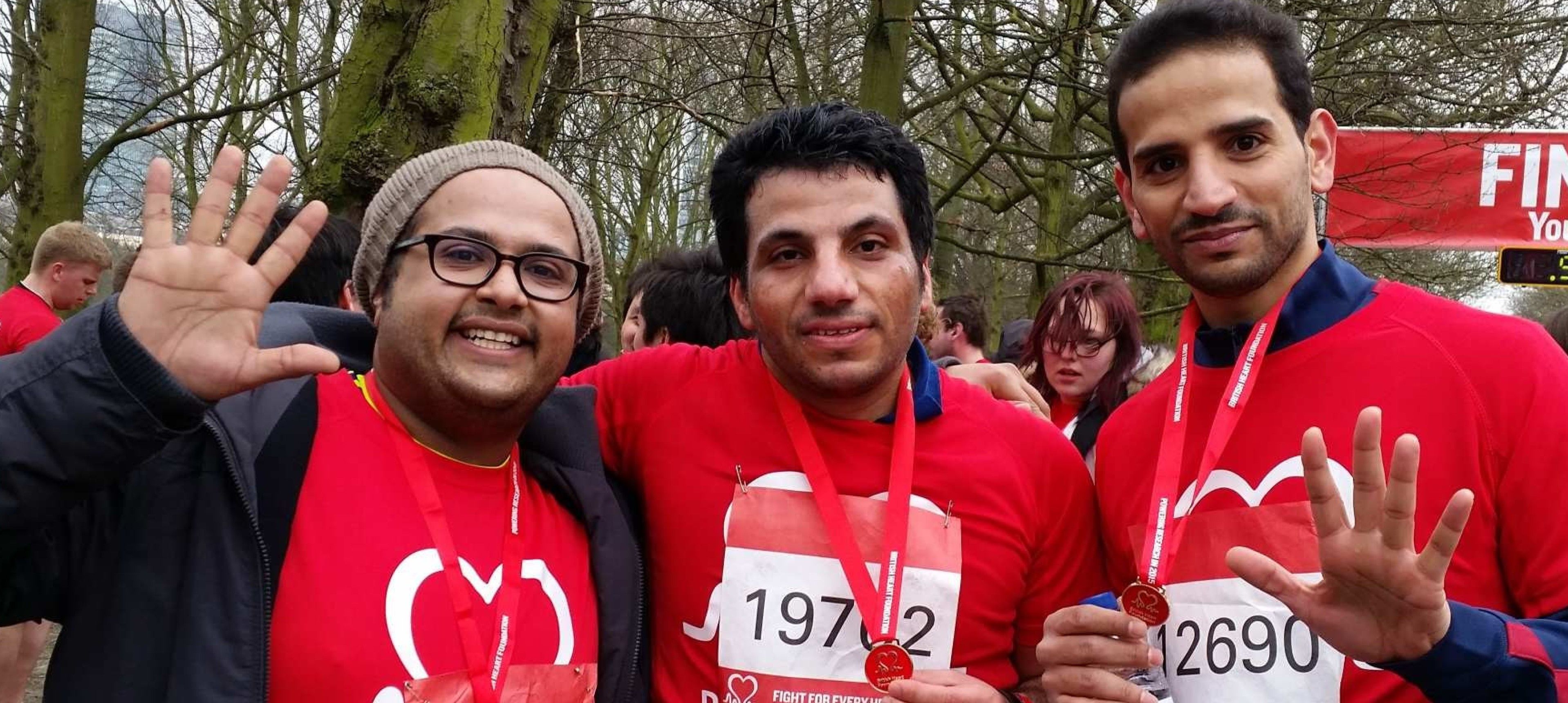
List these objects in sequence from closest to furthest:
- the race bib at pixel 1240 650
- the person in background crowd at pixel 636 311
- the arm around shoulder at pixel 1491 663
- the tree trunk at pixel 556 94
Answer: the arm around shoulder at pixel 1491 663
the race bib at pixel 1240 650
the person in background crowd at pixel 636 311
the tree trunk at pixel 556 94

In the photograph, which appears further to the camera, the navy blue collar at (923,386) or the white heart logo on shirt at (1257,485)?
the navy blue collar at (923,386)

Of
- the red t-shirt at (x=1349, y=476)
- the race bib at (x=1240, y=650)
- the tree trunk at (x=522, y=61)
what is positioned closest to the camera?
the red t-shirt at (x=1349, y=476)

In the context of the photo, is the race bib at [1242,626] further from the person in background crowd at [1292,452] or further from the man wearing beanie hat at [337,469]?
the man wearing beanie hat at [337,469]

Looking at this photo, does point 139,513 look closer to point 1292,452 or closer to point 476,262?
point 476,262

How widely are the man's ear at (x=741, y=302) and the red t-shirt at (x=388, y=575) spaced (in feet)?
2.18

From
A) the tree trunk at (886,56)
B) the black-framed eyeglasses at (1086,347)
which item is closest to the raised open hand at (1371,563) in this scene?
the black-framed eyeglasses at (1086,347)

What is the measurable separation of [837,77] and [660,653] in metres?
7.82

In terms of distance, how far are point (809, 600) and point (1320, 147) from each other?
146 centimetres

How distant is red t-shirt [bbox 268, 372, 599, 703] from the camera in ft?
6.52

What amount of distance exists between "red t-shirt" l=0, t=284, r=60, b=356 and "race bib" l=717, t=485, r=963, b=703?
19.9ft

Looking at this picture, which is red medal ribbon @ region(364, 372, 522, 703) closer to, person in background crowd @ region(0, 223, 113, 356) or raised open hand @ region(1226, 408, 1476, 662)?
raised open hand @ region(1226, 408, 1476, 662)

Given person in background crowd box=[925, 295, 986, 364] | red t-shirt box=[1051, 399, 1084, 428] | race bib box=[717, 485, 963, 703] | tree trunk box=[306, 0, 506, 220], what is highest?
tree trunk box=[306, 0, 506, 220]

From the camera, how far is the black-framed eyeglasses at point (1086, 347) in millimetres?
5152

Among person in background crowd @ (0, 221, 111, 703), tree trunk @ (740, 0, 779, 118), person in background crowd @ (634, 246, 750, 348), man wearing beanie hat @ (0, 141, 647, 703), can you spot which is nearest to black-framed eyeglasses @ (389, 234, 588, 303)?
man wearing beanie hat @ (0, 141, 647, 703)
